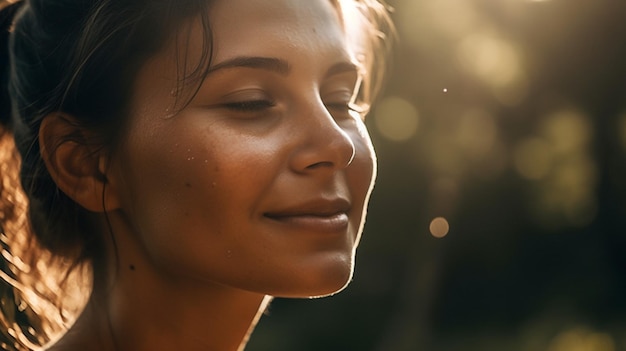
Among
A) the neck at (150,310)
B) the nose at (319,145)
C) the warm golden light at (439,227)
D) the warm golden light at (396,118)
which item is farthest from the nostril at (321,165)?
the warm golden light at (439,227)

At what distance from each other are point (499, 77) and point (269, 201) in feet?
17.1

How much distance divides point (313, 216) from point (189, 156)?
0.94ft

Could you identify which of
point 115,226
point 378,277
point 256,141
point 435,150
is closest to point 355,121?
point 256,141

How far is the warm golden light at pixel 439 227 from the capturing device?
6.80 m

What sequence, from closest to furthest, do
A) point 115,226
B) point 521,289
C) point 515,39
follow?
point 115,226
point 515,39
point 521,289

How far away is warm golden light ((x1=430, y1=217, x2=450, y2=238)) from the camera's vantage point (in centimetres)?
680

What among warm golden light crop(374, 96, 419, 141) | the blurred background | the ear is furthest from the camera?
the blurred background

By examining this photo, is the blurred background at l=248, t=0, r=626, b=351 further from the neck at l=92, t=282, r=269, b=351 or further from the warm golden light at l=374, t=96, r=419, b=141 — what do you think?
the neck at l=92, t=282, r=269, b=351

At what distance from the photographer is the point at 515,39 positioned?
21.9 feet

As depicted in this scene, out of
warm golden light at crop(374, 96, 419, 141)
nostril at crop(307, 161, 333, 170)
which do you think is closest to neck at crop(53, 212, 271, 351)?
nostril at crop(307, 161, 333, 170)

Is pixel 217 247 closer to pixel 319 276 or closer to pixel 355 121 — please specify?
pixel 319 276

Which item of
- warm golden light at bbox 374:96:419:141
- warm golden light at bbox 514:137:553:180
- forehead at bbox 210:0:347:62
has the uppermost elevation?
A: forehead at bbox 210:0:347:62

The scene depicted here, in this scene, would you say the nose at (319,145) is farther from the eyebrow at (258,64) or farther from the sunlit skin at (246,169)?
the eyebrow at (258,64)

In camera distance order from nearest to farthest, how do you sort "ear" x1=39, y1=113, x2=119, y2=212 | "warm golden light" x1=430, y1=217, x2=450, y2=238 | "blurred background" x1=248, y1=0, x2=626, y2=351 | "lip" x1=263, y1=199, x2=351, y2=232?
"lip" x1=263, y1=199, x2=351, y2=232
"ear" x1=39, y1=113, x2=119, y2=212
"blurred background" x1=248, y1=0, x2=626, y2=351
"warm golden light" x1=430, y1=217, x2=450, y2=238
